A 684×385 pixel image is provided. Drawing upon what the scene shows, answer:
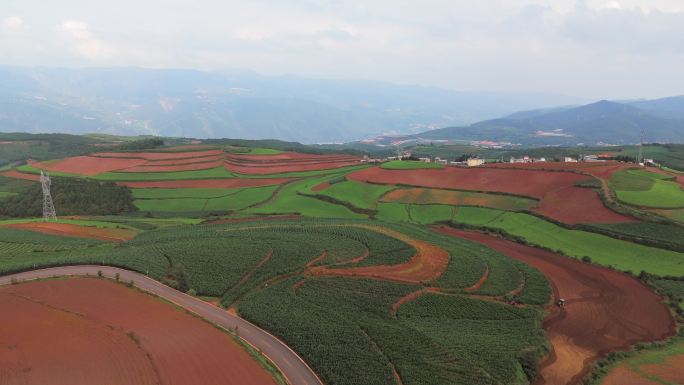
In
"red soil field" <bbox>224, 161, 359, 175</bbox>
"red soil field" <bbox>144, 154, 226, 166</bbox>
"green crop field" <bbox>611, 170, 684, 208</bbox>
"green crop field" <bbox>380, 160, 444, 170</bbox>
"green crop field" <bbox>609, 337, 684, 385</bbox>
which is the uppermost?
"red soil field" <bbox>144, 154, 226, 166</bbox>

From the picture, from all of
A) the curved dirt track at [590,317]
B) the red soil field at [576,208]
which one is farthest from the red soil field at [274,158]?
the curved dirt track at [590,317]

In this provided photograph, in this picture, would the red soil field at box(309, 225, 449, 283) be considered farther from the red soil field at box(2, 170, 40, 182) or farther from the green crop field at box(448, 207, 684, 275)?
the red soil field at box(2, 170, 40, 182)

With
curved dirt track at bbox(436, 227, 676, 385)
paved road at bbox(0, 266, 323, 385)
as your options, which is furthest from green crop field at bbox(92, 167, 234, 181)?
curved dirt track at bbox(436, 227, 676, 385)

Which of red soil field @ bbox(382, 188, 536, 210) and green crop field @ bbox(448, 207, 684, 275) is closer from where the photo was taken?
green crop field @ bbox(448, 207, 684, 275)

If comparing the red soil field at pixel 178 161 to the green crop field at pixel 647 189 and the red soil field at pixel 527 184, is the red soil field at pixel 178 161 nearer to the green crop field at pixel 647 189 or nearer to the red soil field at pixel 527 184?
the red soil field at pixel 527 184

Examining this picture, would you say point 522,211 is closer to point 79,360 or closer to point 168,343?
point 168,343

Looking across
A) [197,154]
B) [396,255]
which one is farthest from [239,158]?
[396,255]

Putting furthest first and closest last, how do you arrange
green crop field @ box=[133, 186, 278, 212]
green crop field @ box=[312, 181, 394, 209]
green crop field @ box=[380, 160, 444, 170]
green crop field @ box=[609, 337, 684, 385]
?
green crop field @ box=[380, 160, 444, 170] → green crop field @ box=[133, 186, 278, 212] → green crop field @ box=[312, 181, 394, 209] → green crop field @ box=[609, 337, 684, 385]
